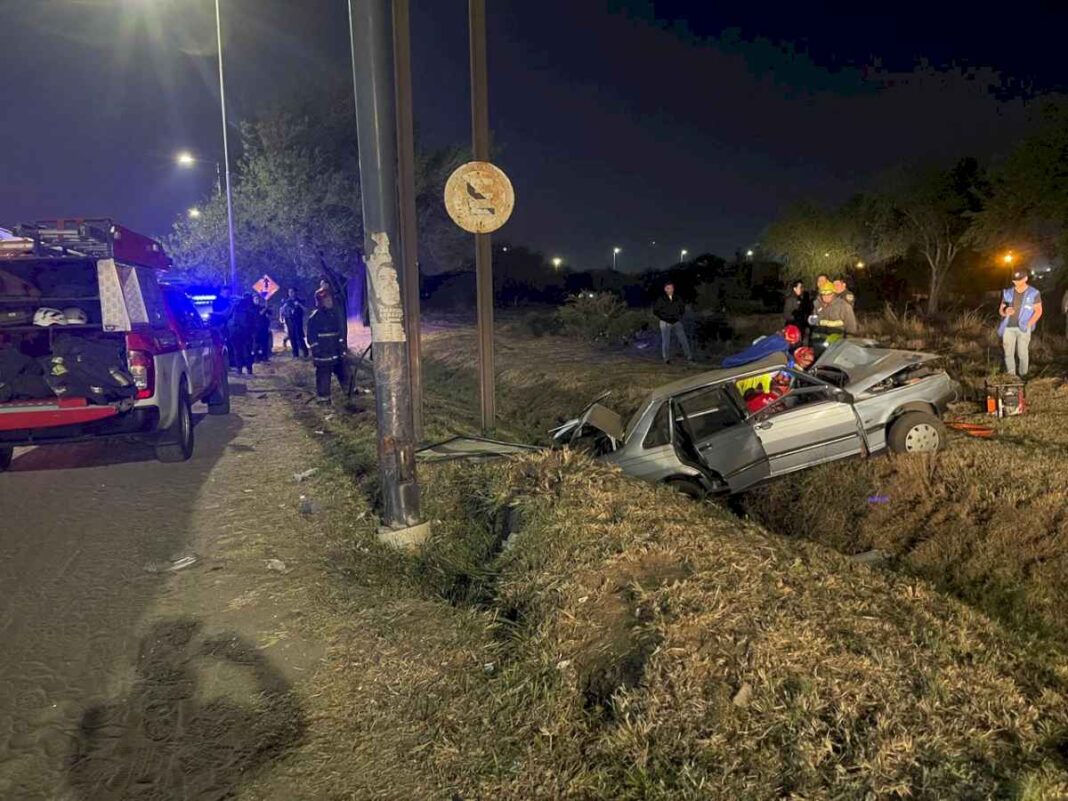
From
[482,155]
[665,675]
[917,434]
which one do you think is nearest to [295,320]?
[482,155]

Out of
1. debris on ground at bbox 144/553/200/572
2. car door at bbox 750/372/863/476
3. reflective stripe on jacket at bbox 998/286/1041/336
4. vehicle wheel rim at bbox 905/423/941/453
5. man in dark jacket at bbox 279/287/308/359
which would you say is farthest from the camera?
man in dark jacket at bbox 279/287/308/359

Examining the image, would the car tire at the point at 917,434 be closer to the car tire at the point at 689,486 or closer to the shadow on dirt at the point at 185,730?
the car tire at the point at 689,486

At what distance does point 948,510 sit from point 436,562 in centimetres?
421

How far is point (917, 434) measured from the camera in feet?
24.1

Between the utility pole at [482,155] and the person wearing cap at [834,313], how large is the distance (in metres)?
5.19

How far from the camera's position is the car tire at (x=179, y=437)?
7.70 metres

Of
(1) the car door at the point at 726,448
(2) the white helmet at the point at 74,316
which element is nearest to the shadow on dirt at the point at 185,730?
(1) the car door at the point at 726,448

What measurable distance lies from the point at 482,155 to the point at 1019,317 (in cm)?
748

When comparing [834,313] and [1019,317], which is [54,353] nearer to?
[834,313]

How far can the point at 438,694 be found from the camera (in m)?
3.42

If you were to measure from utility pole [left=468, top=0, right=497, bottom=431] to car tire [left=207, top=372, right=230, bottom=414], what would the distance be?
186 inches

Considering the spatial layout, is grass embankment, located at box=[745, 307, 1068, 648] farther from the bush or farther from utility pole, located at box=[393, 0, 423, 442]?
the bush

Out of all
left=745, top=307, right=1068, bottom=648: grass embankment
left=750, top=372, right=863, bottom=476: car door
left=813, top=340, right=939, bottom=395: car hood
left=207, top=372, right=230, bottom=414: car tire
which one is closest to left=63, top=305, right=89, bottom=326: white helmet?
left=207, top=372, right=230, bottom=414: car tire

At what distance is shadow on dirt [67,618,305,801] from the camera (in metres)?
2.97
